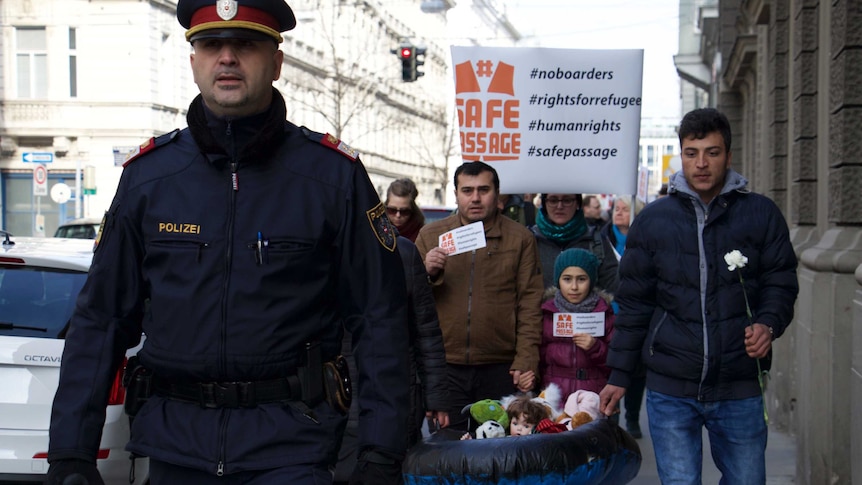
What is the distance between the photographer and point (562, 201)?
7621mm

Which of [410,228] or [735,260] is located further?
[410,228]

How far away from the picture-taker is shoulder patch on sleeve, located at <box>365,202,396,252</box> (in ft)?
10.6

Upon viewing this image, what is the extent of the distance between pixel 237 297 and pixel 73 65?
38232 mm

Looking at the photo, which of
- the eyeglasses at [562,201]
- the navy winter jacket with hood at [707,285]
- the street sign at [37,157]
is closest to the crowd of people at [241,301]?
the navy winter jacket with hood at [707,285]

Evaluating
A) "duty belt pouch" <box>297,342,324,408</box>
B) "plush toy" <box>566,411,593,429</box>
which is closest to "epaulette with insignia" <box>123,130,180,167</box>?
"duty belt pouch" <box>297,342,324,408</box>

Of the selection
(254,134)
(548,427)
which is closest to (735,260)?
(548,427)

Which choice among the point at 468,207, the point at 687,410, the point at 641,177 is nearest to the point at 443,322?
the point at 468,207

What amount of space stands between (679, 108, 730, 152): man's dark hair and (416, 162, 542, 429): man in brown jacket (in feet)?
5.22

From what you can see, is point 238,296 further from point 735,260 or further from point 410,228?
point 410,228

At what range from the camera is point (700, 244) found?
4.79m

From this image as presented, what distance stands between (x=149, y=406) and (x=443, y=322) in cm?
331

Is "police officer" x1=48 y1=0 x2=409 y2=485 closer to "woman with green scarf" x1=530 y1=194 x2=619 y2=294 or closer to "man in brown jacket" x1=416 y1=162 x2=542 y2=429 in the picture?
"man in brown jacket" x1=416 y1=162 x2=542 y2=429

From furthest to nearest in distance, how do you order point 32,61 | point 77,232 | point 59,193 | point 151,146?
point 32,61
point 59,193
point 77,232
point 151,146

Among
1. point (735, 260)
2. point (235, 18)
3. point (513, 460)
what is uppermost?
point (235, 18)
